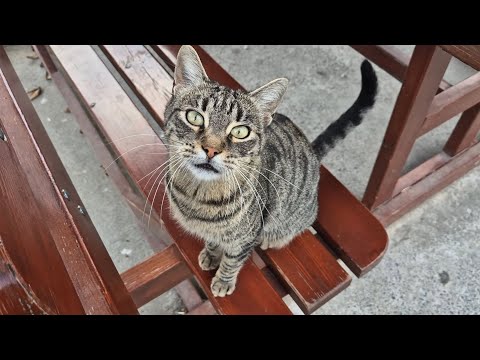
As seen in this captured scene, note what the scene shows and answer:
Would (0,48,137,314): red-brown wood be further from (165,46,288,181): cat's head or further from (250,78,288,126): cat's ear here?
(250,78,288,126): cat's ear

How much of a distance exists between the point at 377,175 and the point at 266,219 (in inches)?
26.6

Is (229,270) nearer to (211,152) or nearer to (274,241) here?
(274,241)

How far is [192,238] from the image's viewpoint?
4.58ft

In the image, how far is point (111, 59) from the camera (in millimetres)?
1858

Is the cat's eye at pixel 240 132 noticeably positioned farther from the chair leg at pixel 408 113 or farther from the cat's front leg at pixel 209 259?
the chair leg at pixel 408 113

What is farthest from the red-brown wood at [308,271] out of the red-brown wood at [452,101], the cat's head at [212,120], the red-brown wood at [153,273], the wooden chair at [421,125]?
the red-brown wood at [452,101]

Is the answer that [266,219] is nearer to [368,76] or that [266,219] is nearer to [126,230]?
[368,76]

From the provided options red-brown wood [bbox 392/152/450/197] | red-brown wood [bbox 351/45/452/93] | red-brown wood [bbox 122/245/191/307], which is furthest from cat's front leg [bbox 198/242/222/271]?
red-brown wood [bbox 351/45/452/93]

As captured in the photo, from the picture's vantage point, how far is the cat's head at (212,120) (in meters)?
1.04

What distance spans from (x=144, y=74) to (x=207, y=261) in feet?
2.83

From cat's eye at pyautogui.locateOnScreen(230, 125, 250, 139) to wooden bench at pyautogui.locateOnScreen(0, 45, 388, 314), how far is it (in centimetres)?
46

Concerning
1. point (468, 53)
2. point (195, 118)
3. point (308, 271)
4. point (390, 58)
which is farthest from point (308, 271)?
point (390, 58)

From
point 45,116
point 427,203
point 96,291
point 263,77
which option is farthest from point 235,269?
point 45,116

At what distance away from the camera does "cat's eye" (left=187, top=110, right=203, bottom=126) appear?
3.49 feet
